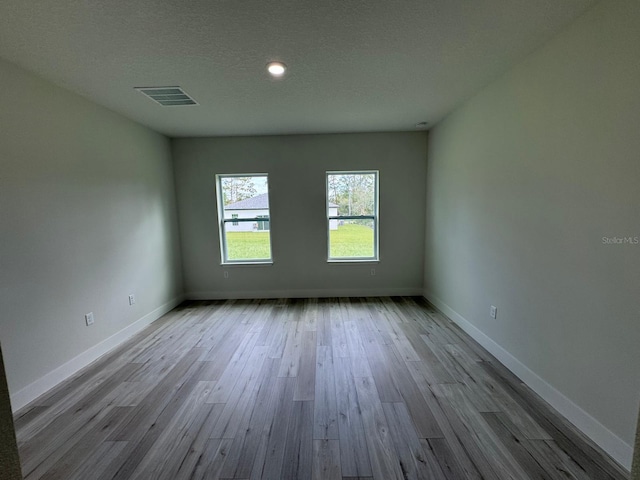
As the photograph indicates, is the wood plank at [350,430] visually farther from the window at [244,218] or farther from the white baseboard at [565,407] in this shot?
the window at [244,218]

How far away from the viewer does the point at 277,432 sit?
1.73 m

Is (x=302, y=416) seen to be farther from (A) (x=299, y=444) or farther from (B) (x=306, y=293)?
(B) (x=306, y=293)

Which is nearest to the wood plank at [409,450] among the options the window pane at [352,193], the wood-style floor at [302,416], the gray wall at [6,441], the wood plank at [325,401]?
the wood-style floor at [302,416]

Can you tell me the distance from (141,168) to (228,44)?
240cm

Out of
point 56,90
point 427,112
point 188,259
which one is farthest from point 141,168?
point 427,112

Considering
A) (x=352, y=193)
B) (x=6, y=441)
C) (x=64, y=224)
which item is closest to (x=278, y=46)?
(x=6, y=441)

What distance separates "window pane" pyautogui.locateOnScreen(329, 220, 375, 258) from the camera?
4406 mm

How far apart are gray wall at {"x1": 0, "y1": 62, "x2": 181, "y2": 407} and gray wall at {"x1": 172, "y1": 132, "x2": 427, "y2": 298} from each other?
2.55 feet

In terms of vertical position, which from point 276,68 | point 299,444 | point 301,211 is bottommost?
point 299,444

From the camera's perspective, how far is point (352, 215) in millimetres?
4371

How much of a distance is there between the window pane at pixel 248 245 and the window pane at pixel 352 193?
121 centimetres

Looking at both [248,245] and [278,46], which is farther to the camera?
[248,245]

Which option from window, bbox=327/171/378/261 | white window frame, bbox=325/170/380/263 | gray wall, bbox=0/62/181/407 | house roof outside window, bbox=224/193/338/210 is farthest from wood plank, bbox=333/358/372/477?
house roof outside window, bbox=224/193/338/210

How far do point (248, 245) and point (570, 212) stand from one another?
396 cm
